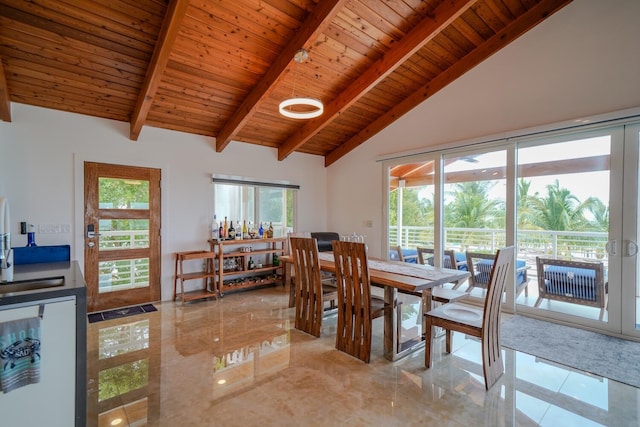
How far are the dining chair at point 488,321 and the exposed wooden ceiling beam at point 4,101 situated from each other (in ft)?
15.1

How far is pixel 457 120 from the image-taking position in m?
4.48

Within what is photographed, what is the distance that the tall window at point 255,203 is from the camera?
5.18 m

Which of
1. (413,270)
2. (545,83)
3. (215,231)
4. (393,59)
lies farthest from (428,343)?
(215,231)

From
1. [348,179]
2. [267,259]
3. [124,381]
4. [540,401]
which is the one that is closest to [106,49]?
[124,381]

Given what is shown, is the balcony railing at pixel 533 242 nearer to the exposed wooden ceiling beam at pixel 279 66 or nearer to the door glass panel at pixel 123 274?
the exposed wooden ceiling beam at pixel 279 66

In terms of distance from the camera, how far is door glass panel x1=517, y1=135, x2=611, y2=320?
3.39 m

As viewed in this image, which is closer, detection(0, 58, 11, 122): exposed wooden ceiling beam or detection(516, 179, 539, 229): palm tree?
detection(0, 58, 11, 122): exposed wooden ceiling beam

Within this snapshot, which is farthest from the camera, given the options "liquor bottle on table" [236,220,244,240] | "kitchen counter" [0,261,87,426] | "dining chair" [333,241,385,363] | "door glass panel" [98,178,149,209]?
"liquor bottle on table" [236,220,244,240]

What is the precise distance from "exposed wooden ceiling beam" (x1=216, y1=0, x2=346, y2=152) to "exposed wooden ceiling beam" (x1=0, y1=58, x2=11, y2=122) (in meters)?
2.36

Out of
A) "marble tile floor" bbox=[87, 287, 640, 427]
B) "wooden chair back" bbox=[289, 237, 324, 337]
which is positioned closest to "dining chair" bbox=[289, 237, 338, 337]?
"wooden chair back" bbox=[289, 237, 324, 337]

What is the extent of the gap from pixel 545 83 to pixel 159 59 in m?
4.36

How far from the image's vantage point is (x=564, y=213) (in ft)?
12.0

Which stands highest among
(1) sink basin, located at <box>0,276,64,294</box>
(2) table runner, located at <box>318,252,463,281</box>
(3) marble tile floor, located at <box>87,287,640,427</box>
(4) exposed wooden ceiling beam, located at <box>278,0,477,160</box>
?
(4) exposed wooden ceiling beam, located at <box>278,0,477,160</box>

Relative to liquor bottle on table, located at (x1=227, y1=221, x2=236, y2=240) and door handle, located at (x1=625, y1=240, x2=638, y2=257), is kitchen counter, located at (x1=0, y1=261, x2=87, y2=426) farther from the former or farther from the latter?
door handle, located at (x1=625, y1=240, x2=638, y2=257)
